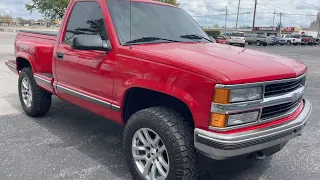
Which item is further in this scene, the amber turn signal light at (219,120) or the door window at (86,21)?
the door window at (86,21)

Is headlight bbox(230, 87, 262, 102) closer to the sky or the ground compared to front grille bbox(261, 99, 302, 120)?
closer to the sky

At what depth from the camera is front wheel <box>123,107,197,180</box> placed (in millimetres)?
2645

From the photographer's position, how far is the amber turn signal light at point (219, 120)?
2438mm

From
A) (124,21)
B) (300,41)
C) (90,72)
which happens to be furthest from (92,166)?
(300,41)

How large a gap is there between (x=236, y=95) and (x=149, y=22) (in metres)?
1.63

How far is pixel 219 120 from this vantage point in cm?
245

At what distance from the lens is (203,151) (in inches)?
98.9

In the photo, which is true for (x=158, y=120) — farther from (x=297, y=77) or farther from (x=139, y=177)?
(x=297, y=77)

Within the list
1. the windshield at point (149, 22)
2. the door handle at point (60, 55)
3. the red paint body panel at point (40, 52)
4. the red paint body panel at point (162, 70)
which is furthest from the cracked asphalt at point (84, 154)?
the windshield at point (149, 22)

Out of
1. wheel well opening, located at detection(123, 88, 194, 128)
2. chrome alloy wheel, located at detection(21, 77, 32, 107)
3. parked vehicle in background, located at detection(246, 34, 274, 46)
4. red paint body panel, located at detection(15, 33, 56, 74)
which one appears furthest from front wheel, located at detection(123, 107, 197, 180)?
parked vehicle in background, located at detection(246, 34, 274, 46)

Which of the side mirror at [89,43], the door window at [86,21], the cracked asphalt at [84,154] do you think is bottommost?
the cracked asphalt at [84,154]

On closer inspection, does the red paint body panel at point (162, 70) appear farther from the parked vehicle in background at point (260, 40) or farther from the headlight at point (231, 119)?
the parked vehicle in background at point (260, 40)

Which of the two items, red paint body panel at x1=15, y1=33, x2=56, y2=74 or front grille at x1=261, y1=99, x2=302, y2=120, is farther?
red paint body panel at x1=15, y1=33, x2=56, y2=74

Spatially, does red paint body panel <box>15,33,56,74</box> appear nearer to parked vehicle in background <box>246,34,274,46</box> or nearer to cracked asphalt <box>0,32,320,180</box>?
cracked asphalt <box>0,32,320,180</box>
